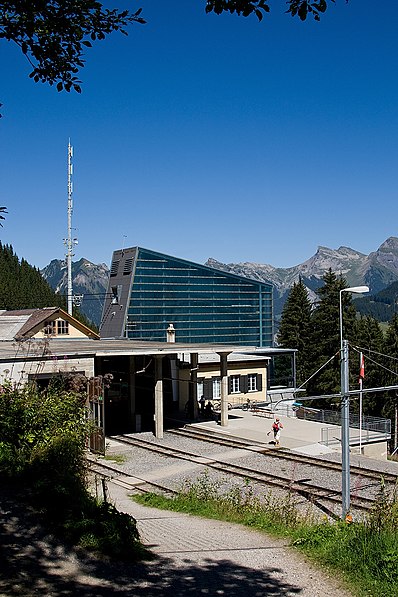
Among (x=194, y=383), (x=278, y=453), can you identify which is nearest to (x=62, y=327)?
(x=194, y=383)

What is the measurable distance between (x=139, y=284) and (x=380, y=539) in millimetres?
50228

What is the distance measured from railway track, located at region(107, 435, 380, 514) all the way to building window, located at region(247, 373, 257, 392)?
1415 centimetres

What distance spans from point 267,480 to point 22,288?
81.8m

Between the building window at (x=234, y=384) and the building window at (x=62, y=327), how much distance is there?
12514mm

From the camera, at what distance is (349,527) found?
350 inches

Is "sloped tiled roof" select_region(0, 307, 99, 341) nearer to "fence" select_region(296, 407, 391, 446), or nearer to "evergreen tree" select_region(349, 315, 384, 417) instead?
"evergreen tree" select_region(349, 315, 384, 417)

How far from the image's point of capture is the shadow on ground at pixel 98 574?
644 cm

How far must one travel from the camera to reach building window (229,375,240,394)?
1522 inches

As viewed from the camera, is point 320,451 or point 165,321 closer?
point 320,451

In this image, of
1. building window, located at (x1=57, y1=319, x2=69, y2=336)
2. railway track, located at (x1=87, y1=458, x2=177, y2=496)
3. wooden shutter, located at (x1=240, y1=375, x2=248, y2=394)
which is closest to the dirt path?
railway track, located at (x1=87, y1=458, x2=177, y2=496)

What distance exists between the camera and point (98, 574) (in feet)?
22.6

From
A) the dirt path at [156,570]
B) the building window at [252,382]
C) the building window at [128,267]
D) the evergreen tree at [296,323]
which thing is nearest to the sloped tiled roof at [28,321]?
the building window at [128,267]

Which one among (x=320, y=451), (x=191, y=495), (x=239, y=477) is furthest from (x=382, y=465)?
(x=191, y=495)

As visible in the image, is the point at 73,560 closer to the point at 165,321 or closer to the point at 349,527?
the point at 349,527
